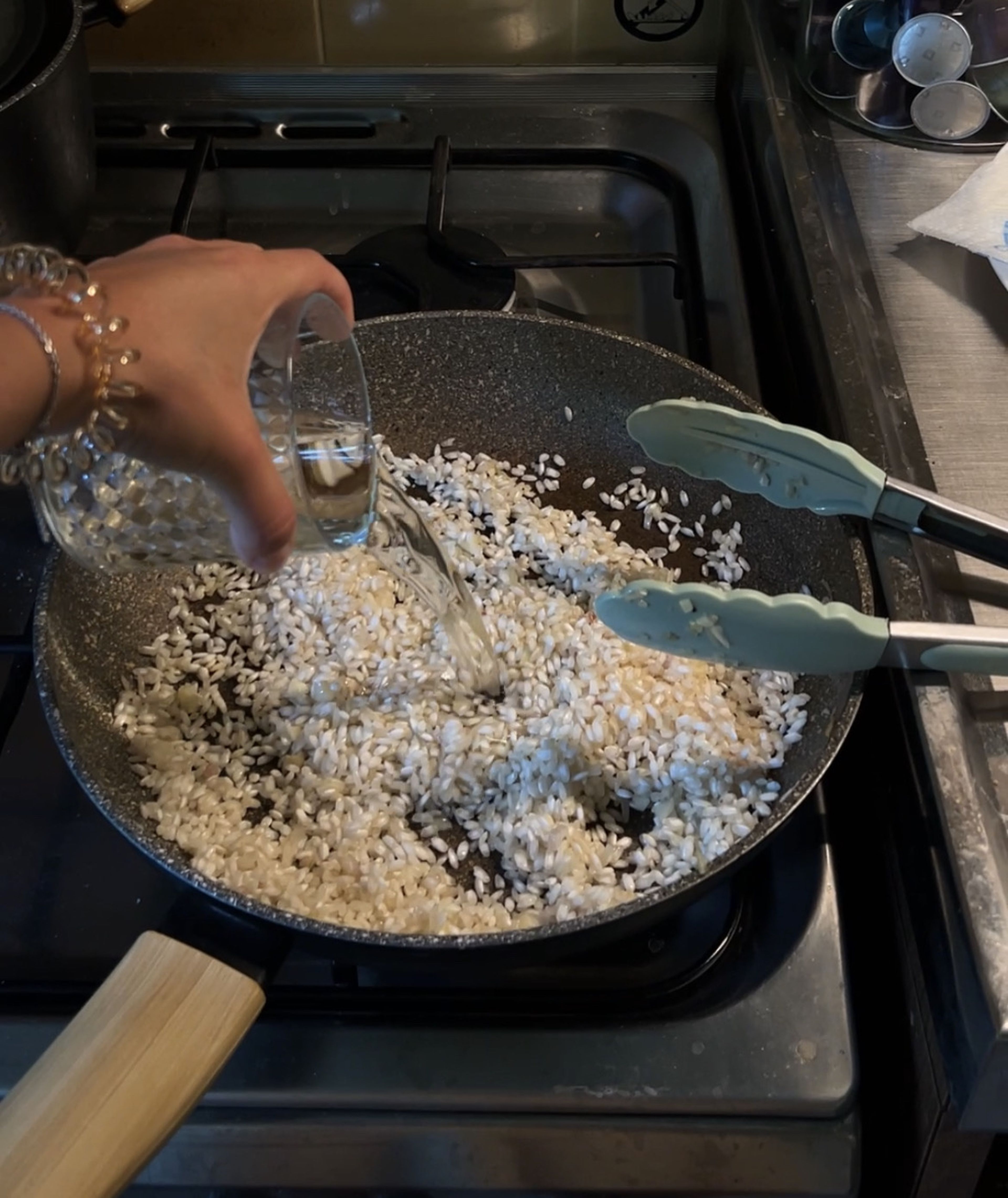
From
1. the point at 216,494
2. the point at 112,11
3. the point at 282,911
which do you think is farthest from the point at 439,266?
the point at 282,911

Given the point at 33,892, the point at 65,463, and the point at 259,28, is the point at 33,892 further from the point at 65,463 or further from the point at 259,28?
the point at 259,28

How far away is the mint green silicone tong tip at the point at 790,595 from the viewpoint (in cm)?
57

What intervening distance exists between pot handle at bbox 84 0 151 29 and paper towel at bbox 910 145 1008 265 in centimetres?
63

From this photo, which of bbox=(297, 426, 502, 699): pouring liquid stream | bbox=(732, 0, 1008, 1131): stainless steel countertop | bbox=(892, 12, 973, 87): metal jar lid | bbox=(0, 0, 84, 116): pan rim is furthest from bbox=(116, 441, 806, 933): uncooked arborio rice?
bbox=(892, 12, 973, 87): metal jar lid

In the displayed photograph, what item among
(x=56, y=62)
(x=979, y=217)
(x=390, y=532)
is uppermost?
(x=56, y=62)

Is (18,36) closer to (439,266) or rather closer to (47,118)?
(47,118)

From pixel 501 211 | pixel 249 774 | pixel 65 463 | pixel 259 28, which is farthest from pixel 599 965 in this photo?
pixel 259 28

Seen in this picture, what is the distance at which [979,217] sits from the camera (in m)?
0.85

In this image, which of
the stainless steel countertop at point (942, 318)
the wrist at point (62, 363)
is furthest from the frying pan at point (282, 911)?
the wrist at point (62, 363)

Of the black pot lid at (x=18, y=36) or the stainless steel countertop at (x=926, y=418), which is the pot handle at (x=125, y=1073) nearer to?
the stainless steel countertop at (x=926, y=418)

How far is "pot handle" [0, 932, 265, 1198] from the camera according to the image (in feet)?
1.49

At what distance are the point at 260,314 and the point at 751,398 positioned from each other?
40 cm

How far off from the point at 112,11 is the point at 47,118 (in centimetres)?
13

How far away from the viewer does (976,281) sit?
86 centimetres
